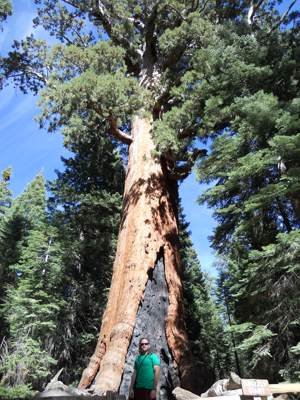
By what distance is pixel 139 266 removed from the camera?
8.75 m

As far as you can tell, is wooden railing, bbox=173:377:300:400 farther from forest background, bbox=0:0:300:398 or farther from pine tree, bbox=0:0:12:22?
pine tree, bbox=0:0:12:22

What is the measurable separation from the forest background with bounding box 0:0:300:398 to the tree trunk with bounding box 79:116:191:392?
1.23 metres

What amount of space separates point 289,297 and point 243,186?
2325 millimetres

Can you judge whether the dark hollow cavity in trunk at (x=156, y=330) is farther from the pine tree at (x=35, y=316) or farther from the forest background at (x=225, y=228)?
the pine tree at (x=35, y=316)

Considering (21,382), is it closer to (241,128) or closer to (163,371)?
(163,371)

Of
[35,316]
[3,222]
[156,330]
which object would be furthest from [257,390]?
[3,222]

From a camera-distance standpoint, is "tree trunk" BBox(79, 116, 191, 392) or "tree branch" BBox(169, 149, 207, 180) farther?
"tree branch" BBox(169, 149, 207, 180)

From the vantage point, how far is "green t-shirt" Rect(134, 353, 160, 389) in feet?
15.6

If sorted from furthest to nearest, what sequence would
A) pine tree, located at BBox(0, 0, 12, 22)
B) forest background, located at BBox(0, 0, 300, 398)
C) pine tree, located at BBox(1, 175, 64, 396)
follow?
pine tree, located at BBox(1, 175, 64, 396) < pine tree, located at BBox(0, 0, 12, 22) < forest background, located at BBox(0, 0, 300, 398)

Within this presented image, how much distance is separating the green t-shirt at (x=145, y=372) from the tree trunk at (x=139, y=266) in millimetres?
2458

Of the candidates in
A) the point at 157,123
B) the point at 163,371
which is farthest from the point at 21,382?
the point at 157,123

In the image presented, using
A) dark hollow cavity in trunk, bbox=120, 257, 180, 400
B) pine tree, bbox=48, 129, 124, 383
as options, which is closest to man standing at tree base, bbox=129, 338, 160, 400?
dark hollow cavity in trunk, bbox=120, 257, 180, 400

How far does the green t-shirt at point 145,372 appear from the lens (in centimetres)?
474

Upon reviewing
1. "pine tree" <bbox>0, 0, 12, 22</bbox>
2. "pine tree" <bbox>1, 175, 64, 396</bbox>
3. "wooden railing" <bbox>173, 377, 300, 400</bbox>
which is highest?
"pine tree" <bbox>0, 0, 12, 22</bbox>
